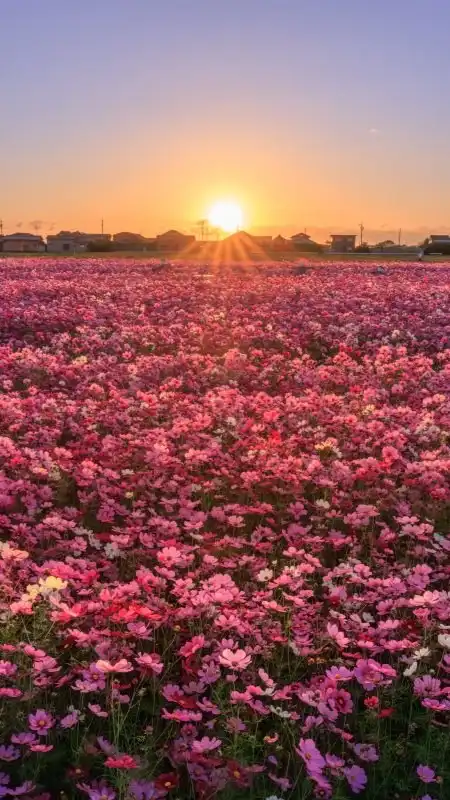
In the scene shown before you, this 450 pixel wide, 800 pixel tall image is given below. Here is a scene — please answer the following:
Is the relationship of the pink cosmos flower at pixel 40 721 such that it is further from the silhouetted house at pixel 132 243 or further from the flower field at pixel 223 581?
the silhouetted house at pixel 132 243

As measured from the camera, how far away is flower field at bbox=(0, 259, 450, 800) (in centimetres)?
355

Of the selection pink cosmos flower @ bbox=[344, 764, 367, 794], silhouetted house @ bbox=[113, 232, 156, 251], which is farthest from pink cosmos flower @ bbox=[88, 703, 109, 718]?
silhouetted house @ bbox=[113, 232, 156, 251]

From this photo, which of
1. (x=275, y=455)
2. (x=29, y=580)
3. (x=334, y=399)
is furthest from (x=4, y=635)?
(x=334, y=399)

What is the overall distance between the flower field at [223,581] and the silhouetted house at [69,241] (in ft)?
321

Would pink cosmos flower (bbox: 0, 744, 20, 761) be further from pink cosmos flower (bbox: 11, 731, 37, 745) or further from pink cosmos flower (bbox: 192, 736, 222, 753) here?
pink cosmos flower (bbox: 192, 736, 222, 753)

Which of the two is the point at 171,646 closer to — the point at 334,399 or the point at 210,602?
the point at 210,602

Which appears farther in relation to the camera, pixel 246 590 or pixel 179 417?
pixel 179 417

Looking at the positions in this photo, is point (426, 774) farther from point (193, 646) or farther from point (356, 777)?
point (193, 646)

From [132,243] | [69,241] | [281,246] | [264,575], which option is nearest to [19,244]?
[69,241]

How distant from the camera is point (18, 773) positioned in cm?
345

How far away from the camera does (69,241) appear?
12062 cm

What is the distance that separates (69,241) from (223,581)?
121000 mm

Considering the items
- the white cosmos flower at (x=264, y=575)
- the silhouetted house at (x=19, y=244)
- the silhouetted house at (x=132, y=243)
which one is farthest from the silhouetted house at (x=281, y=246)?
the white cosmos flower at (x=264, y=575)

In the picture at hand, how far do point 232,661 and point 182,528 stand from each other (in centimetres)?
211
